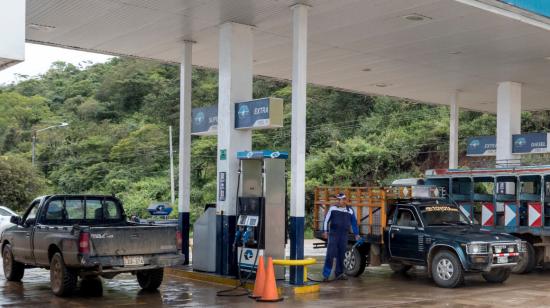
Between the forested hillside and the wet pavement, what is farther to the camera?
the forested hillside

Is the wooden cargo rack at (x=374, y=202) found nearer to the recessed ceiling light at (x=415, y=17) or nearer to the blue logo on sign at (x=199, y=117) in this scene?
the blue logo on sign at (x=199, y=117)

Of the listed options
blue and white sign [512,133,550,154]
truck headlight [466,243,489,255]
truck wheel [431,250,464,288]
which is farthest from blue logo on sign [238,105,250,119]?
blue and white sign [512,133,550,154]

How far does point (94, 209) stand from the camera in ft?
43.2

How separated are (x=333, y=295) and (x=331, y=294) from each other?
120 millimetres

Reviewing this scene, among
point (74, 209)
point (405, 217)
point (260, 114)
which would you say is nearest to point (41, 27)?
point (74, 209)

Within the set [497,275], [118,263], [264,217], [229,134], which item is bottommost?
[497,275]

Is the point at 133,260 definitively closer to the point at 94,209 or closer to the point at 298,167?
the point at 94,209

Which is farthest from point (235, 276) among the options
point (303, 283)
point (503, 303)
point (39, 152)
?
point (39, 152)

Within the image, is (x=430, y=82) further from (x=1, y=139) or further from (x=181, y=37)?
(x=1, y=139)

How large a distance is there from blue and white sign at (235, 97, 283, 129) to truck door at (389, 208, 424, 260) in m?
3.70

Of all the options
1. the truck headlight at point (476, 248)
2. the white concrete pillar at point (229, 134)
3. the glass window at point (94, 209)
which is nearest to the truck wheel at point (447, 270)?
the truck headlight at point (476, 248)

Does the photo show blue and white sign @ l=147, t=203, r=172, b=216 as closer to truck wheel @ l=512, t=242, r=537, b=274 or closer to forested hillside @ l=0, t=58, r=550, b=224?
truck wheel @ l=512, t=242, r=537, b=274

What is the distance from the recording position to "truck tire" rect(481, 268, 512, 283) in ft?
45.5

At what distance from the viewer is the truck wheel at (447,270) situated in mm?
12938
